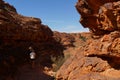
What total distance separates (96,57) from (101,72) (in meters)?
0.64

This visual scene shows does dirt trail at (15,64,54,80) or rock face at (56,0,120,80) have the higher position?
rock face at (56,0,120,80)


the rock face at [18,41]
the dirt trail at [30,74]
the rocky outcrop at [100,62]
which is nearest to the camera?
the rocky outcrop at [100,62]

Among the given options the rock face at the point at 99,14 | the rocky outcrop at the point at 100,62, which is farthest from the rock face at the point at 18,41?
the rocky outcrop at the point at 100,62

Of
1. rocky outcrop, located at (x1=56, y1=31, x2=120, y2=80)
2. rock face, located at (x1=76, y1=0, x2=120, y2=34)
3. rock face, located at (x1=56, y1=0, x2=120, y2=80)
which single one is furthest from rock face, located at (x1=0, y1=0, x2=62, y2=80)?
rocky outcrop, located at (x1=56, y1=31, x2=120, y2=80)

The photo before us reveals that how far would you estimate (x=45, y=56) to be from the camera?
33.2m

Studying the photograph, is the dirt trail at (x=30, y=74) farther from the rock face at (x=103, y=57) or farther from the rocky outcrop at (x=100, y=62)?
the rocky outcrop at (x=100, y=62)

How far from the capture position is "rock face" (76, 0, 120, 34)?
27.0 feet

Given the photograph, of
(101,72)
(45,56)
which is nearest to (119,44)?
(101,72)

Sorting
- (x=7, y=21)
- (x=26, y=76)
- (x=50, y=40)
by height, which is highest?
(x=7, y=21)

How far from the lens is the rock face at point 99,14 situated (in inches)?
324

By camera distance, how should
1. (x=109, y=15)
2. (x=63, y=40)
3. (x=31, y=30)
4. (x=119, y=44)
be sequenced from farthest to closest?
(x=63, y=40) < (x=31, y=30) < (x=109, y=15) < (x=119, y=44)

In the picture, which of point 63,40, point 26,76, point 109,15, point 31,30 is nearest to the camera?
point 109,15

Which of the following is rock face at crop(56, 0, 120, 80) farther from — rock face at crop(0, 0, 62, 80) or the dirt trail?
the dirt trail

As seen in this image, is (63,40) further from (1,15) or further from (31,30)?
(1,15)
